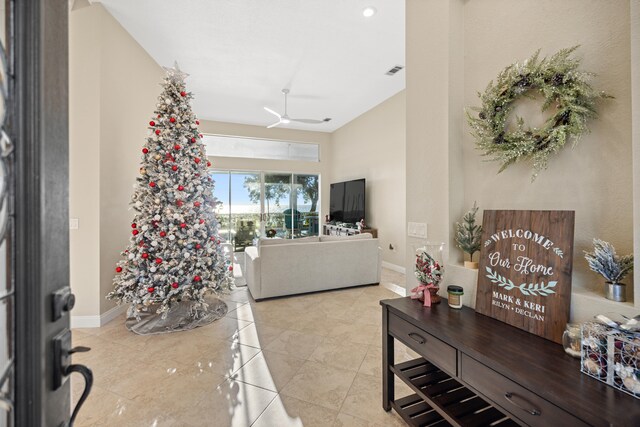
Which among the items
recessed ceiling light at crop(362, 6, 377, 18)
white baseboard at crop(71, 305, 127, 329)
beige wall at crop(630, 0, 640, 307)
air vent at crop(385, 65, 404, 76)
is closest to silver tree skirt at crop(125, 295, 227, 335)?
white baseboard at crop(71, 305, 127, 329)

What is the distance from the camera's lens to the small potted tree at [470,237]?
1727 millimetres

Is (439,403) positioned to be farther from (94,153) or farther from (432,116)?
(94,153)

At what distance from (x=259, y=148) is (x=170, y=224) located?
496 cm

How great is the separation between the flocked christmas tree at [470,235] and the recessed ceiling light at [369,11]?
8.56ft

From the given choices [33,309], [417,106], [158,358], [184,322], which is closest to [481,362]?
[33,309]

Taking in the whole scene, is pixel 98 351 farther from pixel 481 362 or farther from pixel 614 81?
pixel 614 81

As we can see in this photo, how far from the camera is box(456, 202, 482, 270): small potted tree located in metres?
1.73

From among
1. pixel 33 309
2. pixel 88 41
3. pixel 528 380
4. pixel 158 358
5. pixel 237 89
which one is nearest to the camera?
pixel 33 309

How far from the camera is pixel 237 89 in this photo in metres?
5.15

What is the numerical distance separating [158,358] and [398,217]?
4.35 meters

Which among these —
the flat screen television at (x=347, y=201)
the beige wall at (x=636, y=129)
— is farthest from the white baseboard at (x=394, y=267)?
the beige wall at (x=636, y=129)

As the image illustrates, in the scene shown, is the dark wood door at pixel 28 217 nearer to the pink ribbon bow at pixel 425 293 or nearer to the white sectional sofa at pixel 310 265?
the pink ribbon bow at pixel 425 293

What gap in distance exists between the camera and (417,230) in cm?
213

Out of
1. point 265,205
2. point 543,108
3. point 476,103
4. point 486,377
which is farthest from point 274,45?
point 265,205
